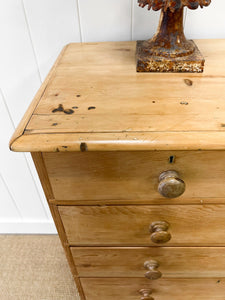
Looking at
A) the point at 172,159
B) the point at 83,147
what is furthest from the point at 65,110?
the point at 172,159

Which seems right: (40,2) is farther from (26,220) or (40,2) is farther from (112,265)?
(26,220)

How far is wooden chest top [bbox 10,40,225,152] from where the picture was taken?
0.40 meters

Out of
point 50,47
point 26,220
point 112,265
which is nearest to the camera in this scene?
point 112,265

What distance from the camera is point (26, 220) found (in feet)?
4.21

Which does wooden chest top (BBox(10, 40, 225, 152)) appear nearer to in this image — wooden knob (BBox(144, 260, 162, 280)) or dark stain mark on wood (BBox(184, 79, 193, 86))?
dark stain mark on wood (BBox(184, 79, 193, 86))

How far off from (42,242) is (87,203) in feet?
3.00

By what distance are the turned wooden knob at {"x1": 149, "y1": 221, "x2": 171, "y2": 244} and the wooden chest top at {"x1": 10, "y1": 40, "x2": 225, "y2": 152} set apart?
23 cm

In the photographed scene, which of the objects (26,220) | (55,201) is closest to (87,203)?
(55,201)

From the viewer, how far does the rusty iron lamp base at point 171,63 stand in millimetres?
557

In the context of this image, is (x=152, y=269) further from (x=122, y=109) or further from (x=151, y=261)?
(x=122, y=109)

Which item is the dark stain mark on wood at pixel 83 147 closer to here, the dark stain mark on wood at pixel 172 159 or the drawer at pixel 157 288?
the dark stain mark on wood at pixel 172 159

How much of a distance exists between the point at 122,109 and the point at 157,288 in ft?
1.99

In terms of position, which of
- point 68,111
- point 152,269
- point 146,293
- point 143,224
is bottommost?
point 146,293

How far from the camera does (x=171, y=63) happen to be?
0.56 metres
